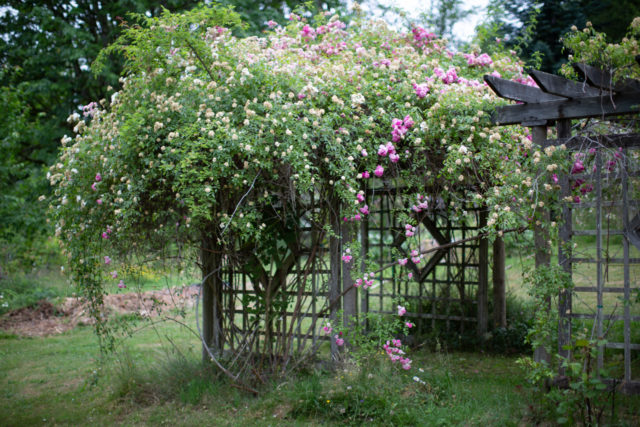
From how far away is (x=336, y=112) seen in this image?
4.30 m

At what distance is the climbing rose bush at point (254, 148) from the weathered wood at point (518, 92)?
0.31 metres

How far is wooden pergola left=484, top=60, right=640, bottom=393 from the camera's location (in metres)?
3.58

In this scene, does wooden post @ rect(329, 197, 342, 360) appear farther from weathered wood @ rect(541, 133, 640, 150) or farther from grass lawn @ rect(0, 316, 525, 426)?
weathered wood @ rect(541, 133, 640, 150)

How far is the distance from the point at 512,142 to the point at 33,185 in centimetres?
966

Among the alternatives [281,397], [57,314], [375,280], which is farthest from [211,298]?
[57,314]

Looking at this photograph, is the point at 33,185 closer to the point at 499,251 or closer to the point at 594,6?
the point at 499,251

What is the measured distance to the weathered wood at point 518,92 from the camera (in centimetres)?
380

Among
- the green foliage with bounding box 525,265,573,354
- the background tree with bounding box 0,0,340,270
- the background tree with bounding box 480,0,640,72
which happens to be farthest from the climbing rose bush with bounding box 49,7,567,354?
the background tree with bounding box 480,0,640,72

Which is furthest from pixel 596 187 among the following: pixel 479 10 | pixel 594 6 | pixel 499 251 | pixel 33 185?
pixel 479 10

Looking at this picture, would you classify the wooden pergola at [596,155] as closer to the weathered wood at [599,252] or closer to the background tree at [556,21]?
the weathered wood at [599,252]

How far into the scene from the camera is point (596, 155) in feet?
12.1

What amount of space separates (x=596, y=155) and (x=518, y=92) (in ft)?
2.47

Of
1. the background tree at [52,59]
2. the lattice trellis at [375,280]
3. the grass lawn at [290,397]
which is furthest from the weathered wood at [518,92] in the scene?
the background tree at [52,59]

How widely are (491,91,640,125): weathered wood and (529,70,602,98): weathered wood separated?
0.05 metres
